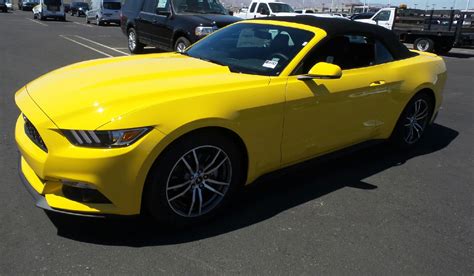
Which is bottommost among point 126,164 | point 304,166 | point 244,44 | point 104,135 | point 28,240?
point 28,240

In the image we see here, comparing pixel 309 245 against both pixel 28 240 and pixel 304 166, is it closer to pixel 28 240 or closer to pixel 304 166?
pixel 304 166

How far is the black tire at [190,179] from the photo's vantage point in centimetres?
285

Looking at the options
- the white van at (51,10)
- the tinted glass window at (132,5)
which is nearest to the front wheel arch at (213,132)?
the tinted glass window at (132,5)

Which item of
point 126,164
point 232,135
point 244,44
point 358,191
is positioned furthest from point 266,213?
point 244,44

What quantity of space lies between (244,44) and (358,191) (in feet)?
5.75

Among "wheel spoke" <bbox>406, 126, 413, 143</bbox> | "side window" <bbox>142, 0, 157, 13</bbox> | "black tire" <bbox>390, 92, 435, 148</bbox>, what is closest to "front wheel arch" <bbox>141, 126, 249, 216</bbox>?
"black tire" <bbox>390, 92, 435, 148</bbox>

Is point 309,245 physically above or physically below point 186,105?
below

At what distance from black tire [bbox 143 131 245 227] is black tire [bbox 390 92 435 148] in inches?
90.2

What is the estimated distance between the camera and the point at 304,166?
3781mm

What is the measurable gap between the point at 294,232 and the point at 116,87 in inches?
65.2

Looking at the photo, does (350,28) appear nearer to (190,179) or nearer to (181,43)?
(190,179)

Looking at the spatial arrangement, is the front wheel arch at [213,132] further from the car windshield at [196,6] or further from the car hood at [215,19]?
the car windshield at [196,6]

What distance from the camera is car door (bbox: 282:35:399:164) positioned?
3498mm

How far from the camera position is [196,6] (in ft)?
36.3
